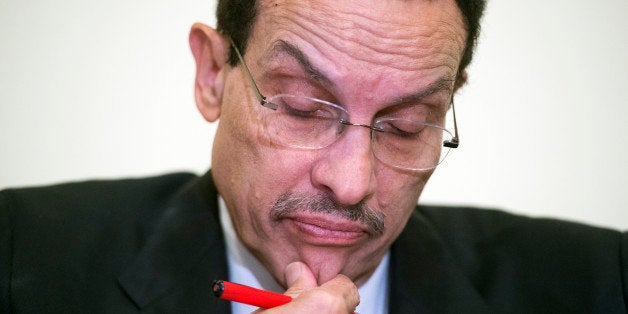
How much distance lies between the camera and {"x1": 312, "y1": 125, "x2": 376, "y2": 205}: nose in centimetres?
179

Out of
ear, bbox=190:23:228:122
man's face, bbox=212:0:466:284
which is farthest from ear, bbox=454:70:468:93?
ear, bbox=190:23:228:122

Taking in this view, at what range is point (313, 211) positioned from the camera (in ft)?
6.08

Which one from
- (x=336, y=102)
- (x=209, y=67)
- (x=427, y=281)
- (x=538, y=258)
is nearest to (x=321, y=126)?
(x=336, y=102)

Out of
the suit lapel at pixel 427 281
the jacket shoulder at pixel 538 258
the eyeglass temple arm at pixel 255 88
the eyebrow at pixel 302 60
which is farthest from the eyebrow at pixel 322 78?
the jacket shoulder at pixel 538 258

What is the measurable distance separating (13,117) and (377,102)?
1.94 m

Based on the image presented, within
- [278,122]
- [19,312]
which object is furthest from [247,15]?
[19,312]

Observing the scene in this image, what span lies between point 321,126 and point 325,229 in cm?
28

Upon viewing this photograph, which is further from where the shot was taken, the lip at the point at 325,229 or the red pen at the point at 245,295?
the lip at the point at 325,229

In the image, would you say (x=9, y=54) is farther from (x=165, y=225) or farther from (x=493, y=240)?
(x=493, y=240)

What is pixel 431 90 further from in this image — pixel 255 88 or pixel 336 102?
pixel 255 88

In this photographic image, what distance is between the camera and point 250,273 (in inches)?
89.4

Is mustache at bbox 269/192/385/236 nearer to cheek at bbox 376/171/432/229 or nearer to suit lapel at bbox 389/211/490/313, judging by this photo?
cheek at bbox 376/171/432/229

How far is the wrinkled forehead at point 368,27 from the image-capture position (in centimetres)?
180

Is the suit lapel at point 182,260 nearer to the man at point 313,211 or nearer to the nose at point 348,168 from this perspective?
the man at point 313,211
